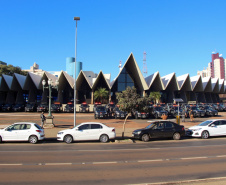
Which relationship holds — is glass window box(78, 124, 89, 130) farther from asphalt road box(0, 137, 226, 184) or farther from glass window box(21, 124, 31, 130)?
asphalt road box(0, 137, 226, 184)

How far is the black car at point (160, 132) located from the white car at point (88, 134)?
7.00 ft

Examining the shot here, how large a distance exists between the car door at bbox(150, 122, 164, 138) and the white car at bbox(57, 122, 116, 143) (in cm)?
294

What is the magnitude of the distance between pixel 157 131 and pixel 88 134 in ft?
16.2

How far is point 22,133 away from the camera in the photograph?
1466 cm

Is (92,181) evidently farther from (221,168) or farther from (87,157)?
(221,168)

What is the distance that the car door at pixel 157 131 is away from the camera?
15717 millimetres

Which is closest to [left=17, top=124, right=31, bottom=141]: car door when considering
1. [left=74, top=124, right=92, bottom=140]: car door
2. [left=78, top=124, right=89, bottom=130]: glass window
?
[left=74, top=124, right=92, bottom=140]: car door

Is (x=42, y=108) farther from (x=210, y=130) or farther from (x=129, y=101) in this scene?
(x=210, y=130)

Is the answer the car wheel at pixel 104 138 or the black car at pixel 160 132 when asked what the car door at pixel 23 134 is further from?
the black car at pixel 160 132

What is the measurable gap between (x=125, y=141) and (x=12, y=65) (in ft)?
218

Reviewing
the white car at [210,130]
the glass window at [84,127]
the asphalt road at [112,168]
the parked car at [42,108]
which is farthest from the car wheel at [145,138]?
the parked car at [42,108]

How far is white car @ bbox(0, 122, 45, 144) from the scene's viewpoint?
14594 millimetres

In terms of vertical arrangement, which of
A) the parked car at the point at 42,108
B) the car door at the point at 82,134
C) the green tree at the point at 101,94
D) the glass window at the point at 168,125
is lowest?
the car door at the point at 82,134

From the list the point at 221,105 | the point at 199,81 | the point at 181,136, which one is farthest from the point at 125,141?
the point at 199,81
